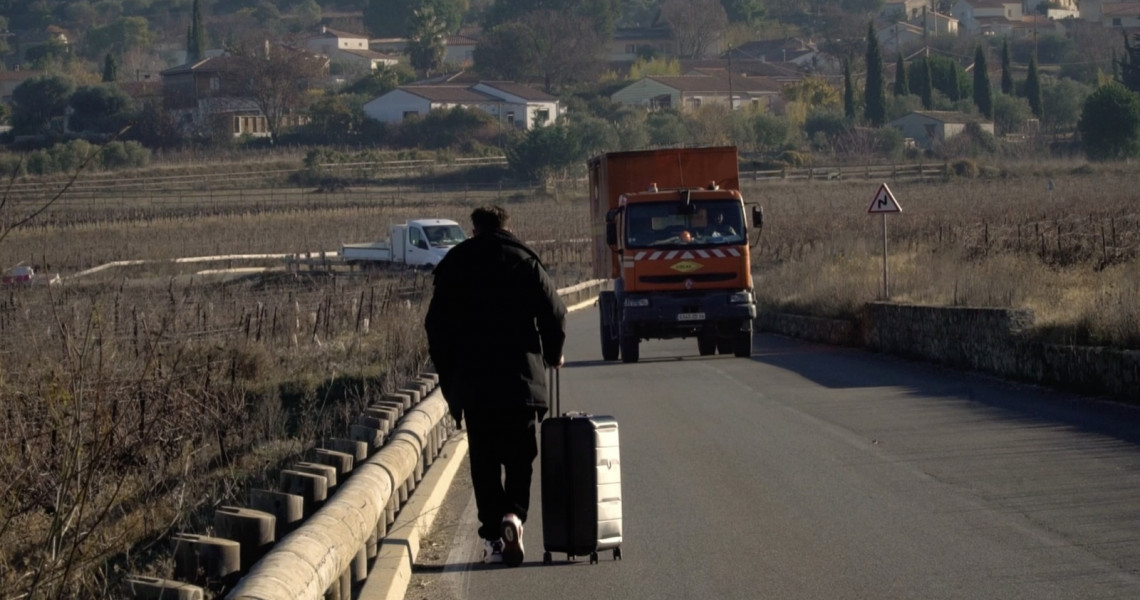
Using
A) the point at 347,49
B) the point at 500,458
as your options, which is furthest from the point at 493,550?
the point at 347,49

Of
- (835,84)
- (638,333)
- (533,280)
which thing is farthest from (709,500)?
(835,84)

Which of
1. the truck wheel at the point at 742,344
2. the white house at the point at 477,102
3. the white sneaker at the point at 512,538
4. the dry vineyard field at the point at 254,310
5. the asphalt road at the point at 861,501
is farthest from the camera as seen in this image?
the white house at the point at 477,102

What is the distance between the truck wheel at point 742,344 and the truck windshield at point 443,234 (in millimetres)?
23278

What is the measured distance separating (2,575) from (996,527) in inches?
249

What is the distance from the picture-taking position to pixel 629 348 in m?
23.5

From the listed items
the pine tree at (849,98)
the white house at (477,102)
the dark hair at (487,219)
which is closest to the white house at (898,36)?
the pine tree at (849,98)

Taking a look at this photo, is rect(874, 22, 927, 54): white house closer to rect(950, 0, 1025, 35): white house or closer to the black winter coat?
rect(950, 0, 1025, 35): white house

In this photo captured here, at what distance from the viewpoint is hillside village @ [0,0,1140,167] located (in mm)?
97312

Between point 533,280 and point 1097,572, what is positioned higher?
point 533,280

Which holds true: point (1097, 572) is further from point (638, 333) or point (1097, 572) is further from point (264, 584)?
point (638, 333)

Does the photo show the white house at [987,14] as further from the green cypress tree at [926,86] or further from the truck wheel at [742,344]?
the truck wheel at [742,344]

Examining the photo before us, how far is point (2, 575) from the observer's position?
615 centimetres

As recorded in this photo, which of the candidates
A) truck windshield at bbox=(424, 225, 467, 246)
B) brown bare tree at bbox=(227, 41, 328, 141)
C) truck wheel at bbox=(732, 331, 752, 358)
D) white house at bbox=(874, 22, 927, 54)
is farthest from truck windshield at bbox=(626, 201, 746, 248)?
white house at bbox=(874, 22, 927, 54)

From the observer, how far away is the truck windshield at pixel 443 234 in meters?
46.5
